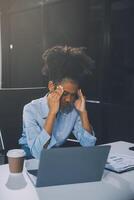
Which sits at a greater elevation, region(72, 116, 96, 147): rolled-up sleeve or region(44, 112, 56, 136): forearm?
region(44, 112, 56, 136): forearm

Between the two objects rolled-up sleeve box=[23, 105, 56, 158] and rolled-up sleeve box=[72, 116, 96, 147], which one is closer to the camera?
rolled-up sleeve box=[23, 105, 56, 158]

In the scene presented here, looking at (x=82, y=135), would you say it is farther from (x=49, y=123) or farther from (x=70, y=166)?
(x=70, y=166)

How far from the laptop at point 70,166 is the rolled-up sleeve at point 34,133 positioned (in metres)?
0.31

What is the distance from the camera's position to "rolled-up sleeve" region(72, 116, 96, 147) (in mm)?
1964

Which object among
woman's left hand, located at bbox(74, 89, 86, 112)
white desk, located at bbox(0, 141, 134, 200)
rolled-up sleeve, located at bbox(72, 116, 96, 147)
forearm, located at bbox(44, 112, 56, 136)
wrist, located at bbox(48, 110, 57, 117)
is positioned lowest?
white desk, located at bbox(0, 141, 134, 200)

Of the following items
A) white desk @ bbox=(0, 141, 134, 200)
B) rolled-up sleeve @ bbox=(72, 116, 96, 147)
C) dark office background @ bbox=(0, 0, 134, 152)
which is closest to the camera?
white desk @ bbox=(0, 141, 134, 200)

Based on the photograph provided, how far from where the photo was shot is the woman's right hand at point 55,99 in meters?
1.87

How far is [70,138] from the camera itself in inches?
80.4

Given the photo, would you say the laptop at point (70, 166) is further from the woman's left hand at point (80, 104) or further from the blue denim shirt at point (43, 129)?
the woman's left hand at point (80, 104)

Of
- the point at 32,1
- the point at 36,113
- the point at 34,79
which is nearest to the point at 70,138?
the point at 36,113

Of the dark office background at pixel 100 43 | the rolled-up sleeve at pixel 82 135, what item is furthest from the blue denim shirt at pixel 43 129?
the dark office background at pixel 100 43

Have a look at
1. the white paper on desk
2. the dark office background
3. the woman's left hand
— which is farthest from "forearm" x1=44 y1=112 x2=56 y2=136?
the dark office background

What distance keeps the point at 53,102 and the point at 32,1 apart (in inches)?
115

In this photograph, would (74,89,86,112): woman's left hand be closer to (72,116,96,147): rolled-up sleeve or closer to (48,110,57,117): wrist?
(72,116,96,147): rolled-up sleeve
